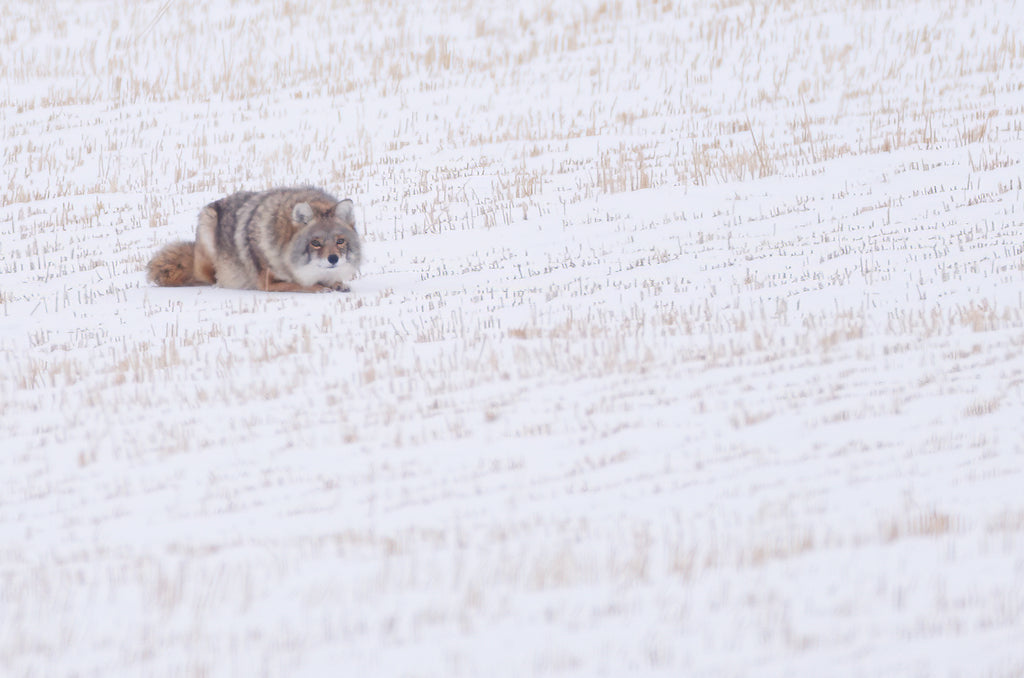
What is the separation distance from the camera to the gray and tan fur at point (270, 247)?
11.0m

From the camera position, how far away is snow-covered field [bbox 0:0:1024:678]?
435 centimetres

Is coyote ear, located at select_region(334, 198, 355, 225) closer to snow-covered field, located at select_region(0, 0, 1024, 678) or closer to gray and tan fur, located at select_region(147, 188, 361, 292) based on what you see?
gray and tan fur, located at select_region(147, 188, 361, 292)

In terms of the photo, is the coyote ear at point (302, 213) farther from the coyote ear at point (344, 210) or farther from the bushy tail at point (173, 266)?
the bushy tail at point (173, 266)

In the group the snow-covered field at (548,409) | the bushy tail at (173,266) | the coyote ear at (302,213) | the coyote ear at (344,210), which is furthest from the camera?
the bushy tail at (173,266)

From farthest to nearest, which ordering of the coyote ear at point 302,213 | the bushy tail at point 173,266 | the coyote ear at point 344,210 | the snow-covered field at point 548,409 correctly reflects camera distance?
the bushy tail at point 173,266
the coyote ear at point 344,210
the coyote ear at point 302,213
the snow-covered field at point 548,409

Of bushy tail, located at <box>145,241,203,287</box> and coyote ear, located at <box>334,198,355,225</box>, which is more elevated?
coyote ear, located at <box>334,198,355,225</box>

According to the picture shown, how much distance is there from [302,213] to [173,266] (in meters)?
1.73

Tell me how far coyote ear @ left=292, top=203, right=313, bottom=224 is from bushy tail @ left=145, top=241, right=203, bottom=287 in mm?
1498

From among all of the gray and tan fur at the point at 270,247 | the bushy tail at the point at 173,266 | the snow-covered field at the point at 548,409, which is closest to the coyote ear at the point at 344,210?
the gray and tan fur at the point at 270,247

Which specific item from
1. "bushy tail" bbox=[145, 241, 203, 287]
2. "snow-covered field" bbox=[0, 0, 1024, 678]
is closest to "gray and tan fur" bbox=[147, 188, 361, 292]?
"bushy tail" bbox=[145, 241, 203, 287]

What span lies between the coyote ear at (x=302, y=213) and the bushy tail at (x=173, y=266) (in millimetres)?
1498

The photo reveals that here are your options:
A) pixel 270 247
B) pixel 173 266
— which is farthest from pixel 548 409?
pixel 173 266

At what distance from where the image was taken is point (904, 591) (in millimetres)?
4410

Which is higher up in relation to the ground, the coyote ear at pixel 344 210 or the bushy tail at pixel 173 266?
the coyote ear at pixel 344 210
